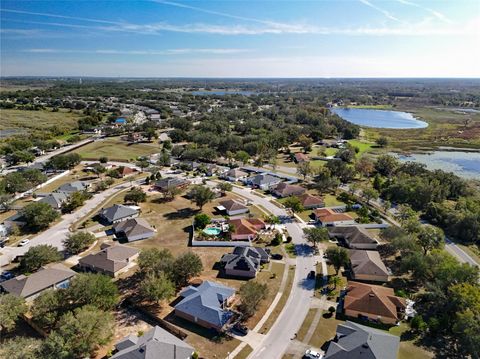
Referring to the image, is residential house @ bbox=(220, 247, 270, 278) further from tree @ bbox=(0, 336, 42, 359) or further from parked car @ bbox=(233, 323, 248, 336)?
tree @ bbox=(0, 336, 42, 359)

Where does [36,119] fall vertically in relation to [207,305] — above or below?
above

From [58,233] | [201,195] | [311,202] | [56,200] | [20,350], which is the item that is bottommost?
[58,233]

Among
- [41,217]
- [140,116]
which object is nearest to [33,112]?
[140,116]

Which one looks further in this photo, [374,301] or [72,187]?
[72,187]

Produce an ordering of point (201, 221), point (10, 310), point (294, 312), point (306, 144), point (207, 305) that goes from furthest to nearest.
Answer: point (306, 144) < point (201, 221) < point (294, 312) < point (207, 305) < point (10, 310)

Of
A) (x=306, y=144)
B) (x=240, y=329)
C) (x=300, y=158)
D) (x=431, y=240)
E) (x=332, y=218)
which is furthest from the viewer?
(x=306, y=144)

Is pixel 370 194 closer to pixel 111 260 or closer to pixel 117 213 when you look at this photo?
pixel 111 260

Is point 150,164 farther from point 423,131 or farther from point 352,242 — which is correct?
point 423,131

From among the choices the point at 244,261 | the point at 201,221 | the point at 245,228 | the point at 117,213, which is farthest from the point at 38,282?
the point at 245,228
